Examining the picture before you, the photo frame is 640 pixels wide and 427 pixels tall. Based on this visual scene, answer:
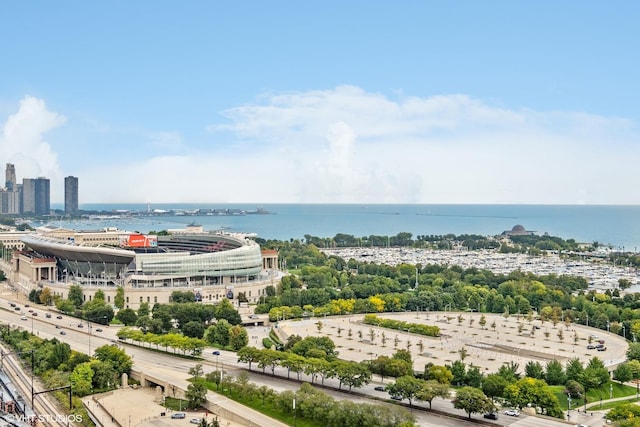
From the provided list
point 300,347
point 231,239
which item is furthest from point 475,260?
point 300,347

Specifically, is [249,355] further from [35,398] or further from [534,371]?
[534,371]

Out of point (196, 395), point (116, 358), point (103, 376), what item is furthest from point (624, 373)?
point (103, 376)

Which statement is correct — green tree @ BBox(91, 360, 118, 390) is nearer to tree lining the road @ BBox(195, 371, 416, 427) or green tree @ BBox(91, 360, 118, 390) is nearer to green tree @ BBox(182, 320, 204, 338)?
tree lining the road @ BBox(195, 371, 416, 427)

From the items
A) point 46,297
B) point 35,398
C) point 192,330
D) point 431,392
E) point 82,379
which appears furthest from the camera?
point 46,297

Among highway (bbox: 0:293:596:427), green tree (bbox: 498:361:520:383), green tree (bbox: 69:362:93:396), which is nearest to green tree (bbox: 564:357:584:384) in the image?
green tree (bbox: 498:361:520:383)

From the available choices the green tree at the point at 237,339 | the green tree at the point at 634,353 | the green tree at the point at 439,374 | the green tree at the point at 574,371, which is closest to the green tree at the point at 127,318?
the green tree at the point at 237,339

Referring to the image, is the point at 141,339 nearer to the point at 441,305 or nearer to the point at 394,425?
the point at 394,425

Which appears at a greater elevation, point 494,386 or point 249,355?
point 249,355

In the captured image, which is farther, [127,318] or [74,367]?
[127,318]
